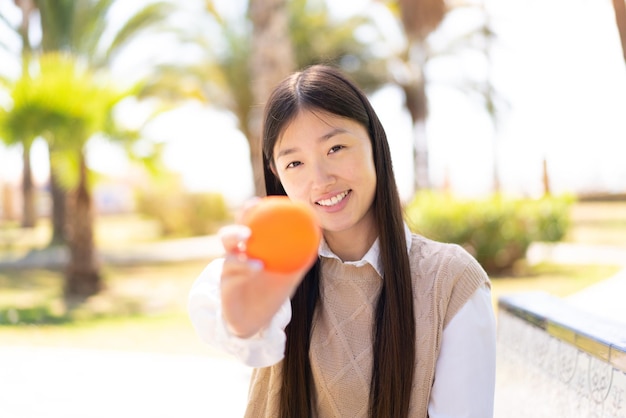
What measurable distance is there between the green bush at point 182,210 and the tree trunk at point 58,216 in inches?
198

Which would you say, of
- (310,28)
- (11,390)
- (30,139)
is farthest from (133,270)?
(11,390)

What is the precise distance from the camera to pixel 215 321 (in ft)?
4.81

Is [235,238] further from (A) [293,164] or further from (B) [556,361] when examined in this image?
(B) [556,361]

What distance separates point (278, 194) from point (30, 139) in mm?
8451

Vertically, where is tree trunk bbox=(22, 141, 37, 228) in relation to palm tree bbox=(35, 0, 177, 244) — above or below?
below

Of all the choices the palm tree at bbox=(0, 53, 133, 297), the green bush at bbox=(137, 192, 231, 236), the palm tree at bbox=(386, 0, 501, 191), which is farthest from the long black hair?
the green bush at bbox=(137, 192, 231, 236)

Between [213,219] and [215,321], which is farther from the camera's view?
Result: [213,219]

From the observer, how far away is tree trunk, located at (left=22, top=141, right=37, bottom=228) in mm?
19469

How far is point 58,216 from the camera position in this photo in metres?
17.0

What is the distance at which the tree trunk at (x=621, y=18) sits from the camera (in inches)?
98.5

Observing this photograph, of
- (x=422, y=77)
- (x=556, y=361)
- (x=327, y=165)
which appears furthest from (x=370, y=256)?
(x=422, y=77)

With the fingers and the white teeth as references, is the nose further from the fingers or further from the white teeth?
the fingers

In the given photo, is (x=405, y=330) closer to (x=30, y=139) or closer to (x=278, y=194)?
(x=278, y=194)

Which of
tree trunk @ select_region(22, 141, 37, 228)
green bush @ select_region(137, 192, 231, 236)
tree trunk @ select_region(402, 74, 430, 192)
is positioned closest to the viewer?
tree trunk @ select_region(402, 74, 430, 192)
